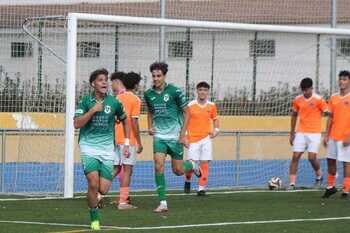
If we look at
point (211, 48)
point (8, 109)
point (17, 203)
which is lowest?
point (17, 203)

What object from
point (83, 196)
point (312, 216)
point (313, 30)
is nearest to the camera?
point (312, 216)

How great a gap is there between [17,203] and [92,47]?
4.56 metres

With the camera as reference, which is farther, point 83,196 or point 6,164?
point 6,164

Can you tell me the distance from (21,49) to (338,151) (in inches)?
254

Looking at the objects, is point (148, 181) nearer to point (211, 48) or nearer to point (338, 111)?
point (211, 48)

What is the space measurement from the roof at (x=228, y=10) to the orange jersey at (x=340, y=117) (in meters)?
7.00

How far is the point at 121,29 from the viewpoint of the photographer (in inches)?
835

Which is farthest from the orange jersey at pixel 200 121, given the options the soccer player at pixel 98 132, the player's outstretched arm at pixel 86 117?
the player's outstretched arm at pixel 86 117

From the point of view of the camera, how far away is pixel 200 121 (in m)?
20.3

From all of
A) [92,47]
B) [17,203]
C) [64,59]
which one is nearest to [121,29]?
[92,47]

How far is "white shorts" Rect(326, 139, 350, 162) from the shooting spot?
1891 cm

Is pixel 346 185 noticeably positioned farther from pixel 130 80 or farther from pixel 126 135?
pixel 126 135

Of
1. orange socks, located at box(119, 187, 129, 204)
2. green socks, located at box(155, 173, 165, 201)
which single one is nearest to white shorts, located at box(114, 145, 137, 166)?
orange socks, located at box(119, 187, 129, 204)

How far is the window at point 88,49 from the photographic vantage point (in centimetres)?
2036
